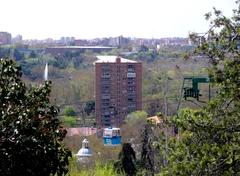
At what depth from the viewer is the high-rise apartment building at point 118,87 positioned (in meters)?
45.9

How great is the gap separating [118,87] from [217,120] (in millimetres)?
42510

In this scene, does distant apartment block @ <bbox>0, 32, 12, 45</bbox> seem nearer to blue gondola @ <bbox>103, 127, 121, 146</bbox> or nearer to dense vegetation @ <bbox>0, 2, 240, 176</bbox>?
blue gondola @ <bbox>103, 127, 121, 146</bbox>

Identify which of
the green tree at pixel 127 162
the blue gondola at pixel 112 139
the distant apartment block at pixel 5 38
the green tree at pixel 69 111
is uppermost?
the distant apartment block at pixel 5 38

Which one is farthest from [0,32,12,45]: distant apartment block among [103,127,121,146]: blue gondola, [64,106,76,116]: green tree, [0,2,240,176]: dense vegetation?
[0,2,240,176]: dense vegetation

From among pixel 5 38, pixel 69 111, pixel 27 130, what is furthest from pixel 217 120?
pixel 5 38

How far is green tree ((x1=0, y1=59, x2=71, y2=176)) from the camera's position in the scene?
195 inches

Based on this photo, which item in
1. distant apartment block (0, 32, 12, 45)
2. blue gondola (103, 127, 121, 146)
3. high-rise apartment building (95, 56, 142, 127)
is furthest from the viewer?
distant apartment block (0, 32, 12, 45)

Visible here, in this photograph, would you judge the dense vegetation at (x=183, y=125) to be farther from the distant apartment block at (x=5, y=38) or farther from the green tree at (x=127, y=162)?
the distant apartment block at (x=5, y=38)

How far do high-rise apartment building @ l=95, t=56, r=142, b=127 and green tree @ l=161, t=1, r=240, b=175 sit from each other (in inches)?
1534

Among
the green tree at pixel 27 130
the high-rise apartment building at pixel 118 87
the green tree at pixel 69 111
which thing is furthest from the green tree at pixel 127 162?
the high-rise apartment building at pixel 118 87

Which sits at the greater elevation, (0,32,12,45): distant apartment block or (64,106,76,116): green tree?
(0,32,12,45): distant apartment block

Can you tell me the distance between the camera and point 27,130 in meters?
5.11

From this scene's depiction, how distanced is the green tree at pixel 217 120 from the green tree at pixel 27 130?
1.17 meters

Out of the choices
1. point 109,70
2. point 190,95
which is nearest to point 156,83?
point 109,70
